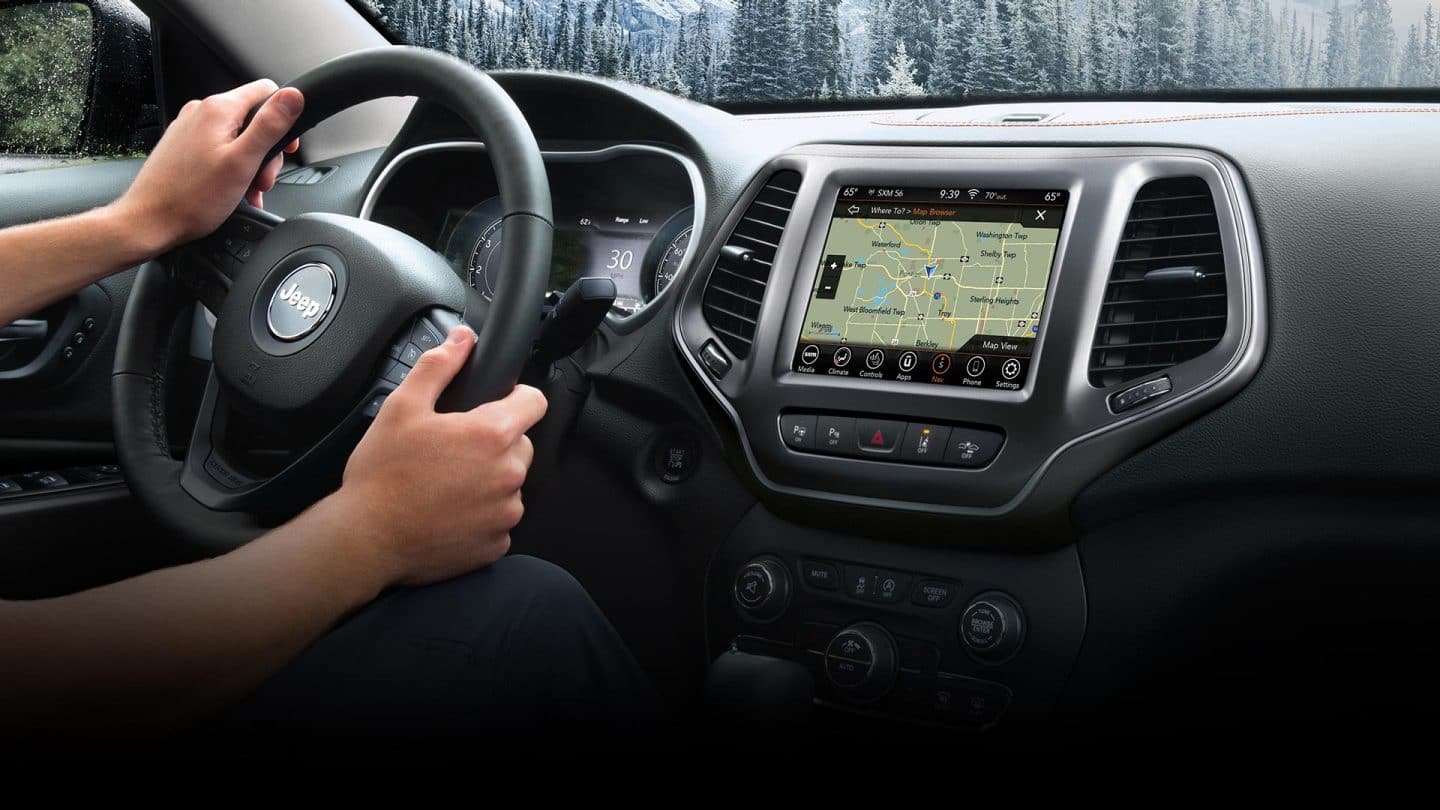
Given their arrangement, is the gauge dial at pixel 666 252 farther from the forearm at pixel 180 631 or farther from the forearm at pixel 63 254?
the forearm at pixel 180 631

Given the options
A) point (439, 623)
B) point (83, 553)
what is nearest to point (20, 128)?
point (83, 553)

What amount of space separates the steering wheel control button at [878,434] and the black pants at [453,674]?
617mm

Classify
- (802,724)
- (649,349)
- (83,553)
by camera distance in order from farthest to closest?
(83,553), (649,349), (802,724)

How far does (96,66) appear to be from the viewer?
258 cm

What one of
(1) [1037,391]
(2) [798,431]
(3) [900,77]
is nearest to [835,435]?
(2) [798,431]

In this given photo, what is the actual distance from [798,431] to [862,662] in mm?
342

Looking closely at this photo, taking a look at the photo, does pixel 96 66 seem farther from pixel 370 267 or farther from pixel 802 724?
pixel 802 724

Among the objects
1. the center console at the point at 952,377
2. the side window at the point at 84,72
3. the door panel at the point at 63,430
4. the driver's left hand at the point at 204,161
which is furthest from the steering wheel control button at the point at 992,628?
the side window at the point at 84,72

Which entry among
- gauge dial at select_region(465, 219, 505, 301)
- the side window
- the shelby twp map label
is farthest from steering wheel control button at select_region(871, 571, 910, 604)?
the side window

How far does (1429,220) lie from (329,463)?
139 cm

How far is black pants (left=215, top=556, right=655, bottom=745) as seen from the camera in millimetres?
1094

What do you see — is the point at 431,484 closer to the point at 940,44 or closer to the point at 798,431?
the point at 798,431

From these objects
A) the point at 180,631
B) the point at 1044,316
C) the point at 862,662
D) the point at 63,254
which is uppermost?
the point at 63,254

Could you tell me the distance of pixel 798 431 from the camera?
180 cm
